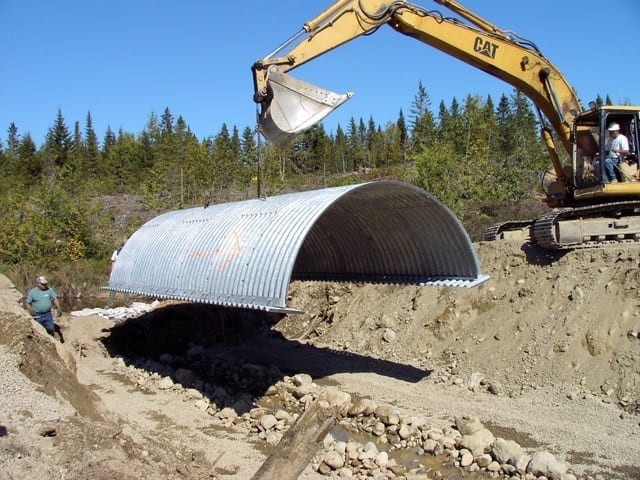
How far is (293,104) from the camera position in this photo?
36.2 ft

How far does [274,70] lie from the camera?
438 inches

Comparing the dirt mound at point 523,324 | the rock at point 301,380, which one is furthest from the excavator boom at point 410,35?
the rock at point 301,380

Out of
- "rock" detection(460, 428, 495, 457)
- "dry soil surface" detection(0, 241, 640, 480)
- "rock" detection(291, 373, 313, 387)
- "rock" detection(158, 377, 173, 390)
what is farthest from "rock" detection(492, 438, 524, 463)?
"rock" detection(158, 377, 173, 390)

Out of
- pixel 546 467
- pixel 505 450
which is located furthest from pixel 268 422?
pixel 546 467

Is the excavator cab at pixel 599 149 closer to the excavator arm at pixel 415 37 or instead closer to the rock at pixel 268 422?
the excavator arm at pixel 415 37

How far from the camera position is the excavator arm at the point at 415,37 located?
36.0 feet

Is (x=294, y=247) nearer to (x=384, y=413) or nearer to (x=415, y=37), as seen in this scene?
(x=384, y=413)

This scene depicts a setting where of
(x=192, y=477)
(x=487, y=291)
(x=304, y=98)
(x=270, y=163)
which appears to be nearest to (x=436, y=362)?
(x=487, y=291)

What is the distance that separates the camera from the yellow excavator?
11016 mm

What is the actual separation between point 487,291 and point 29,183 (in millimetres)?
59056

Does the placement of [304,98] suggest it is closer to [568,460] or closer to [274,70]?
[274,70]

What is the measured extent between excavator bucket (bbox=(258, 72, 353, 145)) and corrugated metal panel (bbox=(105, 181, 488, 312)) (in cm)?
134

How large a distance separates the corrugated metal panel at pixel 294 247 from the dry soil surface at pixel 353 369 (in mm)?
1278

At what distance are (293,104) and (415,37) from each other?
354cm
